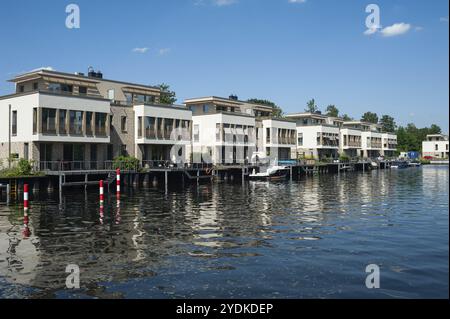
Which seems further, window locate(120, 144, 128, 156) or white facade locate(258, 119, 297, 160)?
white facade locate(258, 119, 297, 160)

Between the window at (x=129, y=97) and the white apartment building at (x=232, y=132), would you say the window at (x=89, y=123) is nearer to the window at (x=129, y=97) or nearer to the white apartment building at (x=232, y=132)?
the window at (x=129, y=97)

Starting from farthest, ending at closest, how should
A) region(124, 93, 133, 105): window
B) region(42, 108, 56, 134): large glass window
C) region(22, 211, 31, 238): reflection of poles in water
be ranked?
1. region(124, 93, 133, 105): window
2. region(42, 108, 56, 134): large glass window
3. region(22, 211, 31, 238): reflection of poles in water

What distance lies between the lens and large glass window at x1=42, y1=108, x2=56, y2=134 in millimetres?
47844

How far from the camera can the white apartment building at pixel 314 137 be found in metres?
107

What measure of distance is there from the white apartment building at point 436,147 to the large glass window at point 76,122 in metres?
165

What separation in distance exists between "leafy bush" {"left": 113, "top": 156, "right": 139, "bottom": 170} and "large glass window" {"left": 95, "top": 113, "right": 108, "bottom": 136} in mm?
3747

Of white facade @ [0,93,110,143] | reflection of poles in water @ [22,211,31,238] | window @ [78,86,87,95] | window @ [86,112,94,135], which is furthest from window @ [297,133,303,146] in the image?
reflection of poles in water @ [22,211,31,238]

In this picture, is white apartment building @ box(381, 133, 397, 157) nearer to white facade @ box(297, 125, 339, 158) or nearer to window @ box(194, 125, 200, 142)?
white facade @ box(297, 125, 339, 158)

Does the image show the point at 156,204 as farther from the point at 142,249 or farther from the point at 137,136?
the point at 137,136

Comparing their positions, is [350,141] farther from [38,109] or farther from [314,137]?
[38,109]

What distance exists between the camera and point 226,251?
18125 mm

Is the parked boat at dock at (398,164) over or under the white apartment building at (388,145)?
under

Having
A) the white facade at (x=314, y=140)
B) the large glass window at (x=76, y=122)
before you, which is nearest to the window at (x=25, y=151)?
the large glass window at (x=76, y=122)
